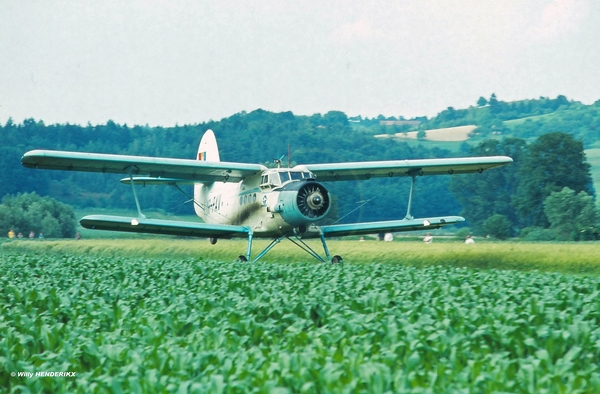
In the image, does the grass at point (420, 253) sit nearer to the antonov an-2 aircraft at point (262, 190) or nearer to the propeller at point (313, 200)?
the antonov an-2 aircraft at point (262, 190)

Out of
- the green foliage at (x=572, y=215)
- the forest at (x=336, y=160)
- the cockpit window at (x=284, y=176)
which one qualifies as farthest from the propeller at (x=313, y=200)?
the green foliage at (x=572, y=215)

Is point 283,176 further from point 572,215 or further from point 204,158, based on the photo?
point 572,215

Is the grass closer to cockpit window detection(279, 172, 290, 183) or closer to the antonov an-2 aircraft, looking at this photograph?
the antonov an-2 aircraft

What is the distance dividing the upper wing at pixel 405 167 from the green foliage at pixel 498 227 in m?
40.4

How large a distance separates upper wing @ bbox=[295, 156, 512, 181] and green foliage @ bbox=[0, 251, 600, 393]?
9.72 m

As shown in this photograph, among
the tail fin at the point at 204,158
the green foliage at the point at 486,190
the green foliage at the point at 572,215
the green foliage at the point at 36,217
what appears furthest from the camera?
the green foliage at the point at 486,190

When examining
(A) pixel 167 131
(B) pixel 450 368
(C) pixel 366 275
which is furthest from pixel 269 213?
(A) pixel 167 131

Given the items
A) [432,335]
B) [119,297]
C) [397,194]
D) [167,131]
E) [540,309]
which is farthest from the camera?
[167,131]

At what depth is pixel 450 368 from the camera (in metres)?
8.80

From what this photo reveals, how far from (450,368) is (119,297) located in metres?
7.71

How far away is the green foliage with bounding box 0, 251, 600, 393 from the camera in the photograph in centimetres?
808

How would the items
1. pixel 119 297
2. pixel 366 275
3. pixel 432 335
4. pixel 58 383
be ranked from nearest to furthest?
pixel 58 383
pixel 432 335
pixel 119 297
pixel 366 275

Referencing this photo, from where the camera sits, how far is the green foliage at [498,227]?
223 feet

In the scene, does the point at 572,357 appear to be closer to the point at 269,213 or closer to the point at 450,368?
the point at 450,368
